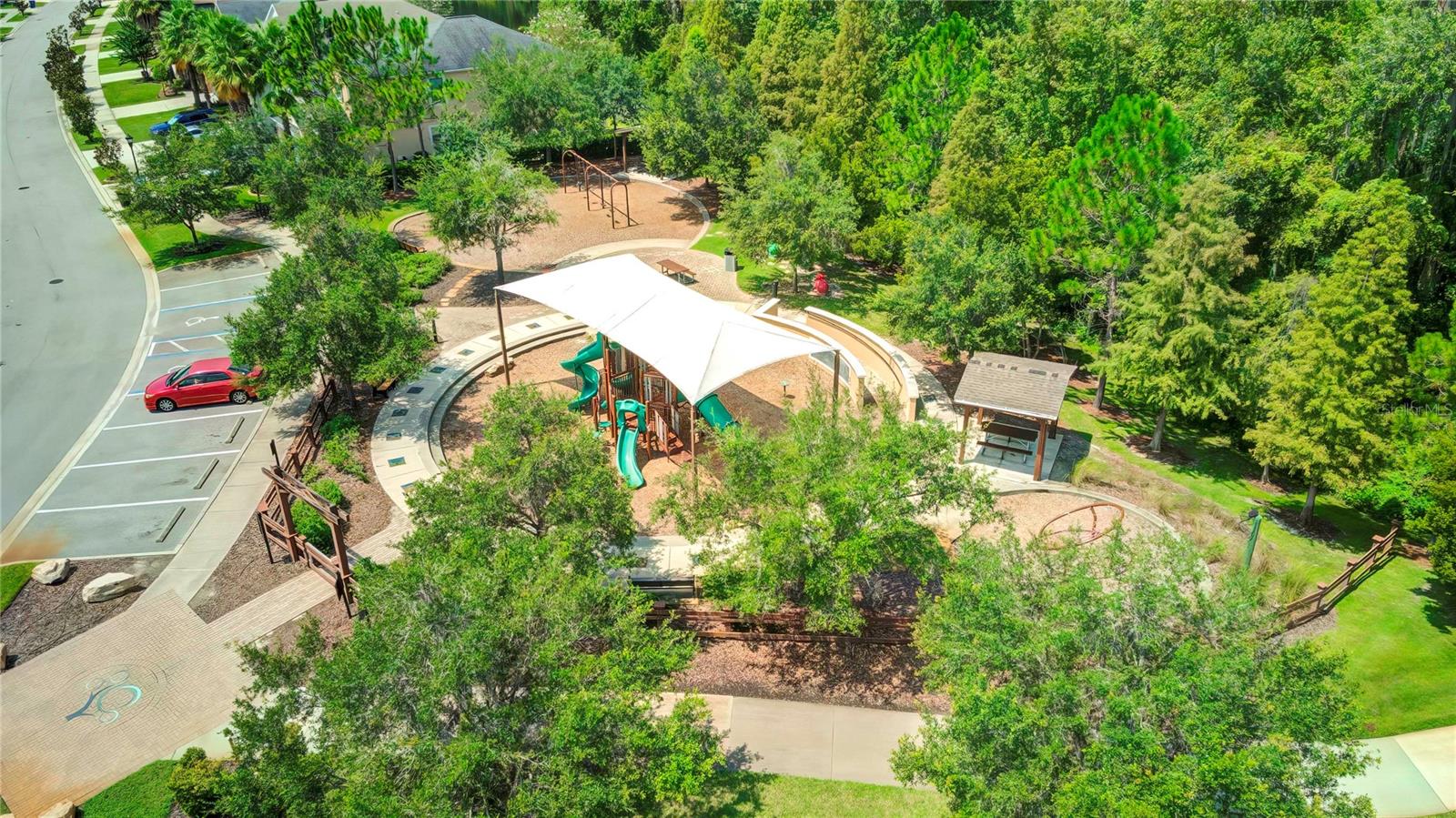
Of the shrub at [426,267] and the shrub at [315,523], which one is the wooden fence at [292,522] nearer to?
the shrub at [315,523]

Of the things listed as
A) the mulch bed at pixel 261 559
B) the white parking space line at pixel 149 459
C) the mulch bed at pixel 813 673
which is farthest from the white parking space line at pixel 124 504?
the mulch bed at pixel 813 673

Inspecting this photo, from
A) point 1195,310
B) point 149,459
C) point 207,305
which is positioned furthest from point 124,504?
point 1195,310

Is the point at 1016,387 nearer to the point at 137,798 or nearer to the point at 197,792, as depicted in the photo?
the point at 197,792

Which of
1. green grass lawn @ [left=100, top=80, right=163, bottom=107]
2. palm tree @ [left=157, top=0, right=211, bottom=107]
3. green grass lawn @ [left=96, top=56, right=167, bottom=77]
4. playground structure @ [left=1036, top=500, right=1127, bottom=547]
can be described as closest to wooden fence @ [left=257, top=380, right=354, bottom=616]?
playground structure @ [left=1036, top=500, right=1127, bottom=547]

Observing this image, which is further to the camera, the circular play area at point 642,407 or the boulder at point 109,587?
the circular play area at point 642,407

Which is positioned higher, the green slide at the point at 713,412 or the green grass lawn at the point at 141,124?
the green grass lawn at the point at 141,124
